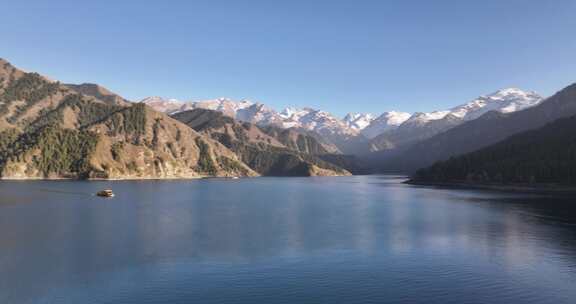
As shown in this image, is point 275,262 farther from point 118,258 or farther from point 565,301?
point 565,301

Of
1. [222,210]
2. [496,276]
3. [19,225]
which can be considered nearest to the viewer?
[496,276]

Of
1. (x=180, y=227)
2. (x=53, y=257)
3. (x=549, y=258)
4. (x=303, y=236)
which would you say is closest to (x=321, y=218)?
(x=303, y=236)

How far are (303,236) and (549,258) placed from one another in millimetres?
55323

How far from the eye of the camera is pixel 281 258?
Result: 83.2 meters

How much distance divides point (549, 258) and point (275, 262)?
56.7 metres

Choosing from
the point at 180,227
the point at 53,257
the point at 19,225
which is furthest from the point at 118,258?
the point at 19,225

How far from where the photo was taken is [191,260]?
8088cm

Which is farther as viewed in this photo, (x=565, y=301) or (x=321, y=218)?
(x=321, y=218)

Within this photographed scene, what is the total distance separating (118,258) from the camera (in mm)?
81750

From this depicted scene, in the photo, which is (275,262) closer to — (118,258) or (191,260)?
(191,260)

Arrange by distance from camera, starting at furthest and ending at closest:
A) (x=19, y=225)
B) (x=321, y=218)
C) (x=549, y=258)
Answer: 1. (x=321, y=218)
2. (x=19, y=225)
3. (x=549, y=258)

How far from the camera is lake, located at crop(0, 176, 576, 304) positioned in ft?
203

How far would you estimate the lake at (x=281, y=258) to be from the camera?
203ft

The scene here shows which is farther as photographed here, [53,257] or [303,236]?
[303,236]
